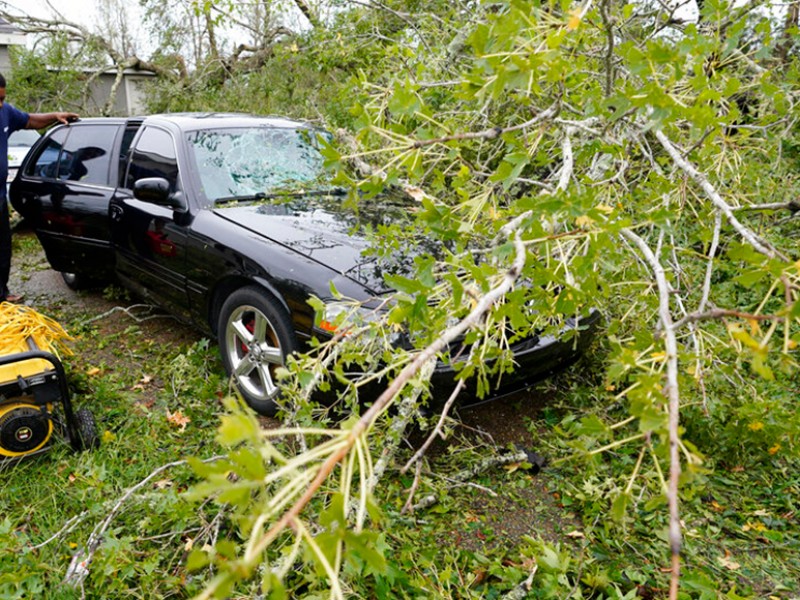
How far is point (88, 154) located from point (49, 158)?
0.72 metres

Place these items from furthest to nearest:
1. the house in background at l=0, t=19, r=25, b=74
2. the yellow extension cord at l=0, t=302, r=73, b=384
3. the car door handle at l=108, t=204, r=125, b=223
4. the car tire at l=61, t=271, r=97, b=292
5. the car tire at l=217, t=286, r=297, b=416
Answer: the house in background at l=0, t=19, r=25, b=74
the car tire at l=61, t=271, r=97, b=292
the car door handle at l=108, t=204, r=125, b=223
the car tire at l=217, t=286, r=297, b=416
the yellow extension cord at l=0, t=302, r=73, b=384

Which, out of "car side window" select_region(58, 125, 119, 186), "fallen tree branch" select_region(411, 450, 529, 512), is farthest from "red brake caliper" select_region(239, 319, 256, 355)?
"car side window" select_region(58, 125, 119, 186)

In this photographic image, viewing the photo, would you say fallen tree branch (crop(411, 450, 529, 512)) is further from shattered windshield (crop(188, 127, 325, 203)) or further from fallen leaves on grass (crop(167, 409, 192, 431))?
shattered windshield (crop(188, 127, 325, 203))

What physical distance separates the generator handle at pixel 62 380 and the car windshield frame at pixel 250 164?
1.35 meters

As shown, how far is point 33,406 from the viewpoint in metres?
2.72

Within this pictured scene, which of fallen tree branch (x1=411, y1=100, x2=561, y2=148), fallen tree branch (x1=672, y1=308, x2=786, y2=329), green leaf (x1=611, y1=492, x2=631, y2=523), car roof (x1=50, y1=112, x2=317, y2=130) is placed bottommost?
green leaf (x1=611, y1=492, x2=631, y2=523)

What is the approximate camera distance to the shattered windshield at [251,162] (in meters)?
3.74

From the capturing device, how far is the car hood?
9.64 ft

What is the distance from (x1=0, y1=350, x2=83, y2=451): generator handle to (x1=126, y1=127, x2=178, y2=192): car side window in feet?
4.86

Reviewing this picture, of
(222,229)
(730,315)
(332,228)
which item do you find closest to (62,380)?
(222,229)

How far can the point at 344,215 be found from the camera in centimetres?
362

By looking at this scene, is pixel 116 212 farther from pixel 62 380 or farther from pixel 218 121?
pixel 62 380

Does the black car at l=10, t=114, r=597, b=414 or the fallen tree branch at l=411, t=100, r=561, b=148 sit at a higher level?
the fallen tree branch at l=411, t=100, r=561, b=148

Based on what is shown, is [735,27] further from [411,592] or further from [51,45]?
[51,45]
